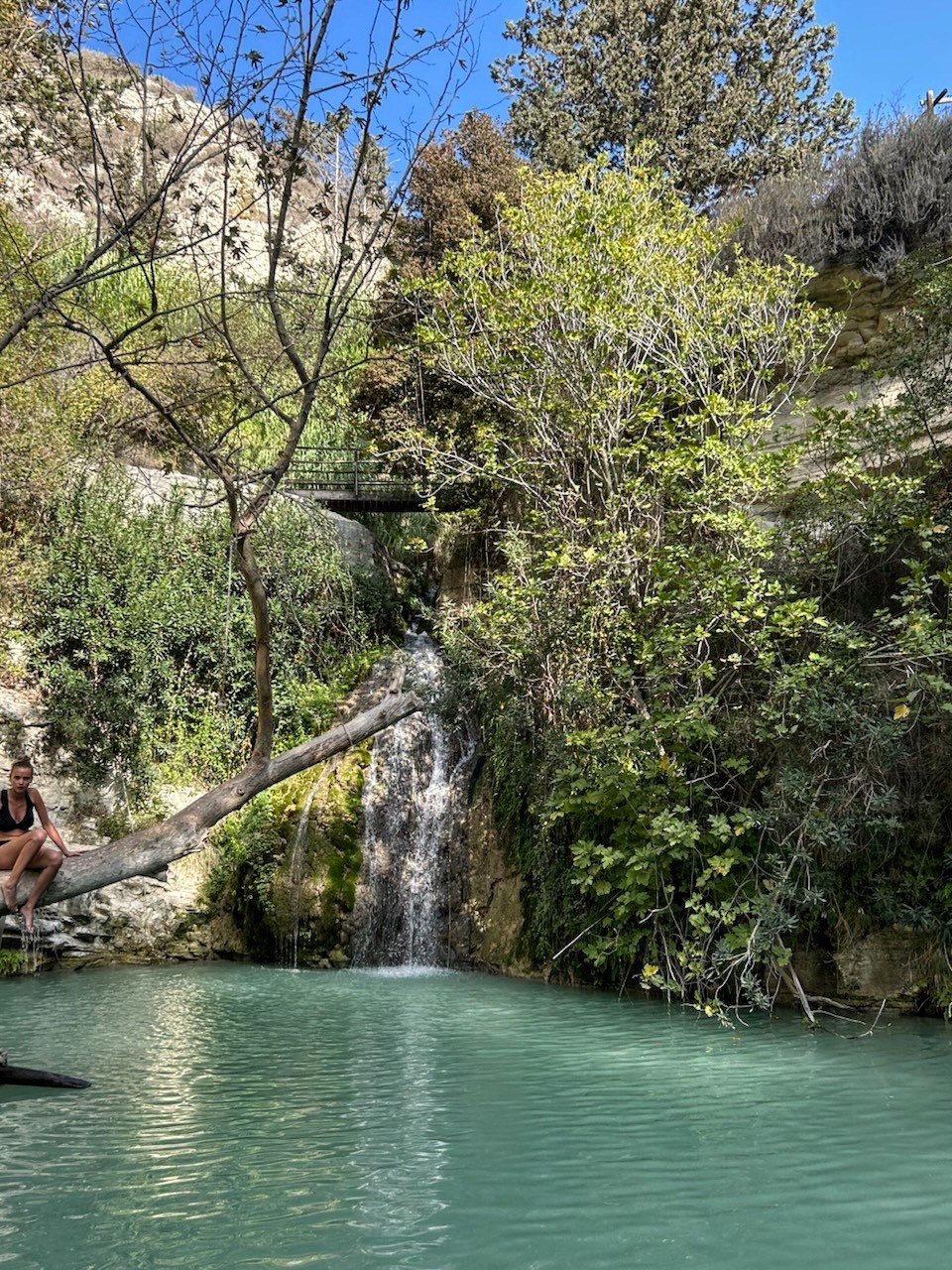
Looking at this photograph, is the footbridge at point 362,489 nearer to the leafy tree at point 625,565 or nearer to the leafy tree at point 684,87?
the leafy tree at point 625,565

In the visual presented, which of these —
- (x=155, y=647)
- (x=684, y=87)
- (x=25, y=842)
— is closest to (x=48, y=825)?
(x=25, y=842)

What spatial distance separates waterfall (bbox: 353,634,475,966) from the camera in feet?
39.8

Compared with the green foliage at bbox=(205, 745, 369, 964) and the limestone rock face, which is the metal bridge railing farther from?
Answer: the limestone rock face

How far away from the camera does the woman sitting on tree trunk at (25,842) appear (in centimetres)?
562

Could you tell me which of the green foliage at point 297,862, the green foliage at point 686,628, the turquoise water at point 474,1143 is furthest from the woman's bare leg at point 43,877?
the green foliage at point 297,862

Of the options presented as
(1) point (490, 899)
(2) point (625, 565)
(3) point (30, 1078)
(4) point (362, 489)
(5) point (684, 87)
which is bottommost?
(3) point (30, 1078)

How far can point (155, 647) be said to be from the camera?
14.4 m

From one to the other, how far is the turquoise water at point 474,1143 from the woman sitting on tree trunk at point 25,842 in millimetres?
1170

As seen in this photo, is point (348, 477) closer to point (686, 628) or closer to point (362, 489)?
point (362, 489)

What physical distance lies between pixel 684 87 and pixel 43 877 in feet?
85.5

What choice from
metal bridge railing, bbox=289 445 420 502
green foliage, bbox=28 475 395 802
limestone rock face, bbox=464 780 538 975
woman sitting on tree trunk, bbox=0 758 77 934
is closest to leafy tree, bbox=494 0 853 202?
metal bridge railing, bbox=289 445 420 502

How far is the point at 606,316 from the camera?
9.88 m

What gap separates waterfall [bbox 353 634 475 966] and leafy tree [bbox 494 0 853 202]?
57.3ft

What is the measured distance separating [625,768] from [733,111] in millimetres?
22998
